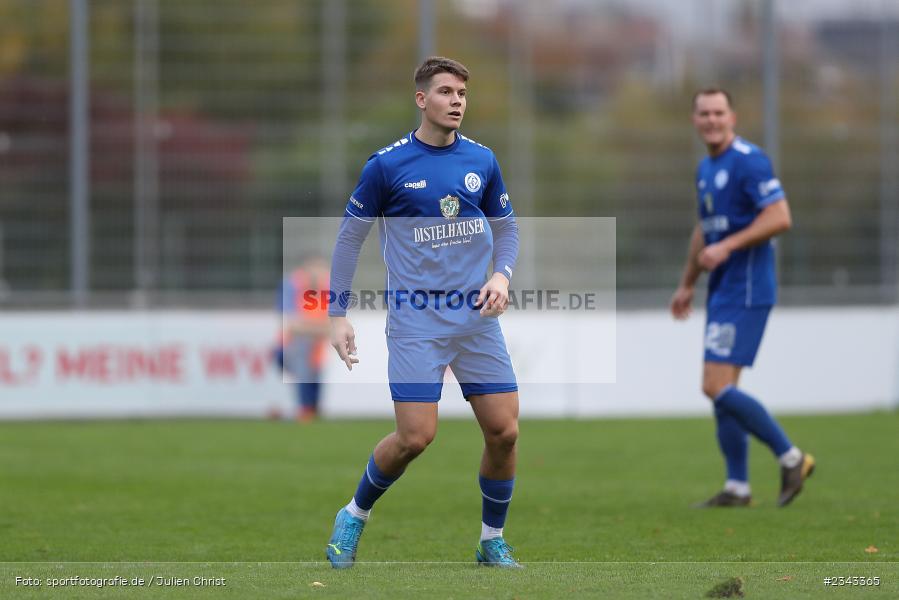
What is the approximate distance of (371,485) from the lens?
669 cm

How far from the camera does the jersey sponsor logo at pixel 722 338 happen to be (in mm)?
9477

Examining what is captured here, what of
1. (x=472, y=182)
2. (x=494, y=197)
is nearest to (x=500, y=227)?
(x=494, y=197)

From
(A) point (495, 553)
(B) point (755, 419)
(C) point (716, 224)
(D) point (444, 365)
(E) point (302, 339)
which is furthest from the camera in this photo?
(E) point (302, 339)

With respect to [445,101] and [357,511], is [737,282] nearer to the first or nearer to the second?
[445,101]

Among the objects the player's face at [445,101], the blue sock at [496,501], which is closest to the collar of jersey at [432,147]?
the player's face at [445,101]

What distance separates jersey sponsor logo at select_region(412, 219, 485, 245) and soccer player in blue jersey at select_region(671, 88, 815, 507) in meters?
3.11

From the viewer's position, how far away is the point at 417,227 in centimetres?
660

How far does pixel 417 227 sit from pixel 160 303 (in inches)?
456

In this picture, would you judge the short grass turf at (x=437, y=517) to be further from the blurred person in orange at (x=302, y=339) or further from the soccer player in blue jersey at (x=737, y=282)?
the blurred person in orange at (x=302, y=339)

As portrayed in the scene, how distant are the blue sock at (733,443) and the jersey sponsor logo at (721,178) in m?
1.46

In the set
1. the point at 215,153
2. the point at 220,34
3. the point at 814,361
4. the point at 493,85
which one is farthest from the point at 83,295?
the point at 814,361

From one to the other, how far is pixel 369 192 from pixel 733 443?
158 inches

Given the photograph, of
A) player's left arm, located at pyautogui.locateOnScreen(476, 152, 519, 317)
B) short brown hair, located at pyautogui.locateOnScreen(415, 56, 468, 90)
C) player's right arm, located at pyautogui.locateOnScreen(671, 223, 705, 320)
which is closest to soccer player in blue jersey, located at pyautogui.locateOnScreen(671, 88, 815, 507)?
player's right arm, located at pyautogui.locateOnScreen(671, 223, 705, 320)

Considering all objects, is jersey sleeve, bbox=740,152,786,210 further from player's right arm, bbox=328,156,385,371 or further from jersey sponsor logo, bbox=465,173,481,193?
player's right arm, bbox=328,156,385,371
